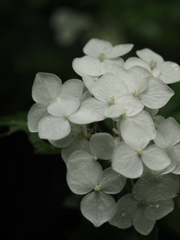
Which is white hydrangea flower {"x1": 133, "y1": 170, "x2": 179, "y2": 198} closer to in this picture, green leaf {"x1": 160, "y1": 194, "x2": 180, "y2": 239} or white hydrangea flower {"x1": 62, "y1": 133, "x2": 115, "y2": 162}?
white hydrangea flower {"x1": 62, "y1": 133, "x2": 115, "y2": 162}

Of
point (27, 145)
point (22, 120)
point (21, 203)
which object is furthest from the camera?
point (27, 145)

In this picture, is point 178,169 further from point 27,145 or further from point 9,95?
point 9,95

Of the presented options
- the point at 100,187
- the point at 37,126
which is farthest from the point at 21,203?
the point at 100,187

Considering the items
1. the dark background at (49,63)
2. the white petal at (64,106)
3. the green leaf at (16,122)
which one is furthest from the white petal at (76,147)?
the green leaf at (16,122)

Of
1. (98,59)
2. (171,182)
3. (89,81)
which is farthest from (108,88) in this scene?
(171,182)

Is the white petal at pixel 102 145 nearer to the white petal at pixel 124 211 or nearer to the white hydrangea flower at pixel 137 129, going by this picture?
the white hydrangea flower at pixel 137 129

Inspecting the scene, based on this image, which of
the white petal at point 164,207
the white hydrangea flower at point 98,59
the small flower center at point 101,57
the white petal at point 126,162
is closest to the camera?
the white petal at point 126,162

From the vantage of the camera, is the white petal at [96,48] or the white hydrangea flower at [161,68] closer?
the white hydrangea flower at [161,68]
